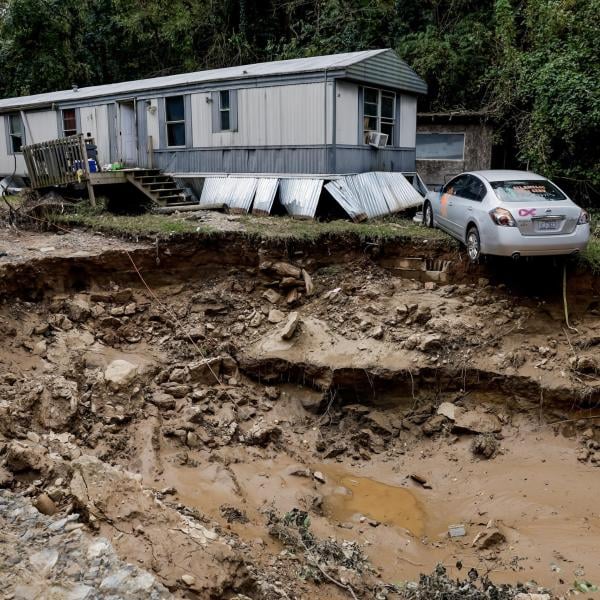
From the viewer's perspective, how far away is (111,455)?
9211 mm

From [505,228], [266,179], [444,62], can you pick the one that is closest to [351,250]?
[505,228]

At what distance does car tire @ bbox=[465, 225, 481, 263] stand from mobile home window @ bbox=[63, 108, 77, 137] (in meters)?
14.6

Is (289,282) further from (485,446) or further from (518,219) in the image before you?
(485,446)

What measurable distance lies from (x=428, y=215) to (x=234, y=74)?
6807 mm

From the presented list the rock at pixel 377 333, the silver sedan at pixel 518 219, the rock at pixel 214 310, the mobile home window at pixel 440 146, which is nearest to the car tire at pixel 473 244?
the silver sedan at pixel 518 219

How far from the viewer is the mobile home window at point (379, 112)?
16953 millimetres

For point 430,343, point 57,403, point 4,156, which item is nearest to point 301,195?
point 430,343

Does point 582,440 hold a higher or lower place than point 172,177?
lower

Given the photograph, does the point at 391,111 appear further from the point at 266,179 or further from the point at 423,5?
the point at 423,5

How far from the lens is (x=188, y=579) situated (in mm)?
5539

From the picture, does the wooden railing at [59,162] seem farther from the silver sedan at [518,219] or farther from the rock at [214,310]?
the silver sedan at [518,219]

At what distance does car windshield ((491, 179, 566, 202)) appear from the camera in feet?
37.3

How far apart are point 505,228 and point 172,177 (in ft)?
35.9

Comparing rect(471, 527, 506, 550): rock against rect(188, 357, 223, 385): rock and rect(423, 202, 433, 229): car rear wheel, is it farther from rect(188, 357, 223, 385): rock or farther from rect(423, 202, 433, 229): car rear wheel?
rect(423, 202, 433, 229): car rear wheel
